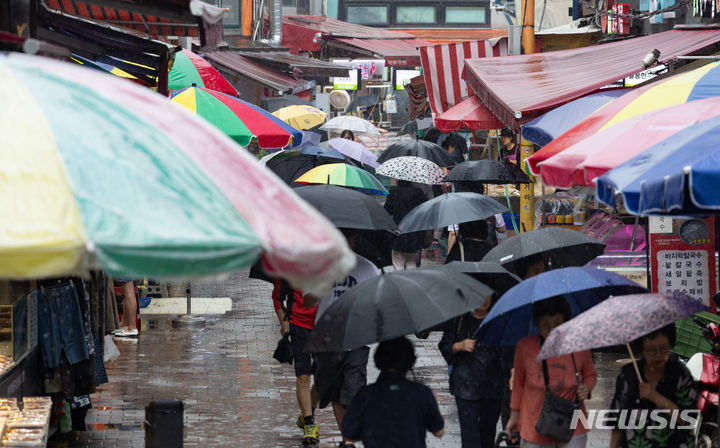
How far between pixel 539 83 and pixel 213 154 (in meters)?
10.1

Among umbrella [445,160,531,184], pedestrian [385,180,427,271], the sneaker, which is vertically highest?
umbrella [445,160,531,184]

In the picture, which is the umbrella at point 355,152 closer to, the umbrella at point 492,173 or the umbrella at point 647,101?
the umbrella at point 492,173

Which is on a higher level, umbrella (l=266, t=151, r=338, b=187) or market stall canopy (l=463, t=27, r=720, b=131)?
market stall canopy (l=463, t=27, r=720, b=131)

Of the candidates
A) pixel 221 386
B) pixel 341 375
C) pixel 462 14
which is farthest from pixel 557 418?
pixel 462 14

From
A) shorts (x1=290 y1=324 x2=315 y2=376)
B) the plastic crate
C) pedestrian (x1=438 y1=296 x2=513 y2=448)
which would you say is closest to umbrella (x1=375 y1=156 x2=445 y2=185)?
the plastic crate

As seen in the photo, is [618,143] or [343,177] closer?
[618,143]

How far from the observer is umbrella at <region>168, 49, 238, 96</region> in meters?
14.0

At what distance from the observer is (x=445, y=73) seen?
1869 centimetres

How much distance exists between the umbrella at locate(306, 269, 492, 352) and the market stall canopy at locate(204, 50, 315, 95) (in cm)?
1337

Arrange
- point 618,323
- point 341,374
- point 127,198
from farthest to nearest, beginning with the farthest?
point 341,374
point 618,323
point 127,198

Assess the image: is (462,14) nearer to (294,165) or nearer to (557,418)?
(294,165)

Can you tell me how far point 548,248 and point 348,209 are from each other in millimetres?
1879

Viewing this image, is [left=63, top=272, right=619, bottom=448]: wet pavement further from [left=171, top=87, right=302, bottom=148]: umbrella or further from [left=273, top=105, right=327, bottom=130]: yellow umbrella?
[left=273, top=105, right=327, bottom=130]: yellow umbrella

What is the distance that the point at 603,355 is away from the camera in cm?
1336
